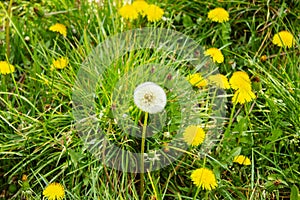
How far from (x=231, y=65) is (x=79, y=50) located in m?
0.64

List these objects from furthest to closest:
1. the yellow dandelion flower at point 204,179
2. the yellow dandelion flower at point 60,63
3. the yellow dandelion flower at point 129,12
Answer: the yellow dandelion flower at point 129,12, the yellow dandelion flower at point 60,63, the yellow dandelion flower at point 204,179

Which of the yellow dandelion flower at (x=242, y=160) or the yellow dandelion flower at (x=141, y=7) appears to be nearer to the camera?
the yellow dandelion flower at (x=242, y=160)

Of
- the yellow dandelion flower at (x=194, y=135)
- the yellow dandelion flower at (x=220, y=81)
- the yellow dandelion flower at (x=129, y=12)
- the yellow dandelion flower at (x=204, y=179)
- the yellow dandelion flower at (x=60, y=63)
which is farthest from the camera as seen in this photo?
the yellow dandelion flower at (x=129, y=12)

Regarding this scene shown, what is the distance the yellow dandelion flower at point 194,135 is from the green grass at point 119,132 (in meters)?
0.08

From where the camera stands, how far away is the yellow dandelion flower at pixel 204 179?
1.75m

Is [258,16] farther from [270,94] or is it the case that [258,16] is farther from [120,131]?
[120,131]

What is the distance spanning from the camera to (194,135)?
1.87 metres

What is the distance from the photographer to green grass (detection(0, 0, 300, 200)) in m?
1.91

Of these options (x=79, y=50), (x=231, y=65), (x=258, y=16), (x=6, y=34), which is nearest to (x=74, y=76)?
(x=79, y=50)

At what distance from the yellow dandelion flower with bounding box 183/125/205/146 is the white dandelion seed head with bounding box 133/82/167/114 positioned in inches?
4.9

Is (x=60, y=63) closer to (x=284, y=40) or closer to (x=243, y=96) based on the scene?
(x=243, y=96)

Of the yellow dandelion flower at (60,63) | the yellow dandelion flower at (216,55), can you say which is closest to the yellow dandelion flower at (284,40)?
the yellow dandelion flower at (216,55)

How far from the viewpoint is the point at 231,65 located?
2332 mm

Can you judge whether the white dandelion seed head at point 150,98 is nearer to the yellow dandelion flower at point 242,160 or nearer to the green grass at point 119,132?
the green grass at point 119,132
